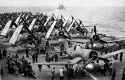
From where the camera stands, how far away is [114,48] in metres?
32.5

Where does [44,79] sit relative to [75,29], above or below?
below

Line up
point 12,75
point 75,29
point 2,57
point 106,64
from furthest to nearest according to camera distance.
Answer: point 75,29 → point 2,57 → point 106,64 → point 12,75

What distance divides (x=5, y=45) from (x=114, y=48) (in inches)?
755

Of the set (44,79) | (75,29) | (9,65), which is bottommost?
(44,79)

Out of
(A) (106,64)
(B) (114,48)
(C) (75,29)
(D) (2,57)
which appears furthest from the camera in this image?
(C) (75,29)

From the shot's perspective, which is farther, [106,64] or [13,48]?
[13,48]

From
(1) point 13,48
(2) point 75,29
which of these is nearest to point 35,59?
(1) point 13,48

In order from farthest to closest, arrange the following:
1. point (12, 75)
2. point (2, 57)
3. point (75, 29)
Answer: point (75, 29) → point (2, 57) → point (12, 75)

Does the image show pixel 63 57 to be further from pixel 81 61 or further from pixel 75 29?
pixel 75 29

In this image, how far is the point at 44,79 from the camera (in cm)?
2150

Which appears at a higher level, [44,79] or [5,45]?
[5,45]

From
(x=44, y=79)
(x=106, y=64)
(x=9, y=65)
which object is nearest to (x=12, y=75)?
(x=9, y=65)

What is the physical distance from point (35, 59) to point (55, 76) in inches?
299

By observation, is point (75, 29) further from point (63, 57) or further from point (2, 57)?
point (2, 57)
